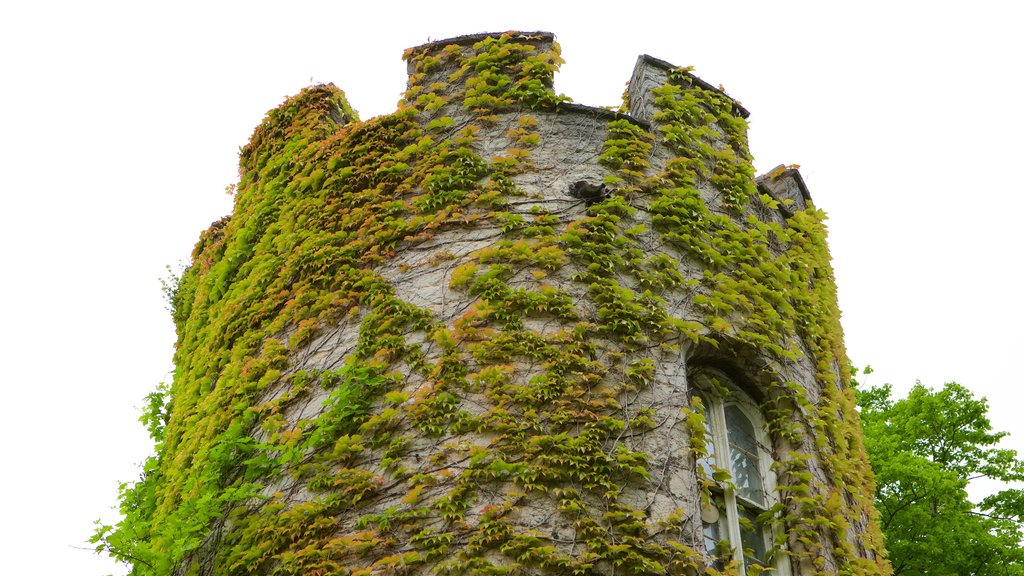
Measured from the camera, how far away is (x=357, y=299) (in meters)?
8.12

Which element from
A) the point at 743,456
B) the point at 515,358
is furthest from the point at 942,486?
the point at 515,358

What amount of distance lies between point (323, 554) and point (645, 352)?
252 cm

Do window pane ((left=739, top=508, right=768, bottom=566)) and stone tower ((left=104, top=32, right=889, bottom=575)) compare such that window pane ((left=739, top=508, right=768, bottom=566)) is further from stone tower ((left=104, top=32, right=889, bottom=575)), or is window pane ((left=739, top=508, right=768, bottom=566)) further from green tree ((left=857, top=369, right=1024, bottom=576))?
green tree ((left=857, top=369, right=1024, bottom=576))

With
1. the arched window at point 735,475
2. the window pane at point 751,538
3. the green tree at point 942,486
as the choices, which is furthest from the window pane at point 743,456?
the green tree at point 942,486

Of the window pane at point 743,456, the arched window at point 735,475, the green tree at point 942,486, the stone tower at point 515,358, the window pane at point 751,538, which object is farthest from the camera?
the green tree at point 942,486

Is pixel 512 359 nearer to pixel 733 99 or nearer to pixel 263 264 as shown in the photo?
pixel 263 264

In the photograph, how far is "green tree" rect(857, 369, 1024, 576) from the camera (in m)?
15.7

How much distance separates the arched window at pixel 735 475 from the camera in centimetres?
748

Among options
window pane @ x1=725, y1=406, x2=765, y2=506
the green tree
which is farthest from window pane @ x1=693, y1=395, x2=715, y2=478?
the green tree

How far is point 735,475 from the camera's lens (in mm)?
7949

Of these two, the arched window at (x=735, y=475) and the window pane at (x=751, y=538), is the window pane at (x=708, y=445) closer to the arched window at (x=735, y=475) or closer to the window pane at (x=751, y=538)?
the arched window at (x=735, y=475)

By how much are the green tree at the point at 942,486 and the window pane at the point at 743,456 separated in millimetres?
8035

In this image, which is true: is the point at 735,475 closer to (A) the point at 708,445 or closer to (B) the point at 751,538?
(A) the point at 708,445

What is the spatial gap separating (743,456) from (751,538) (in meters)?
0.64
